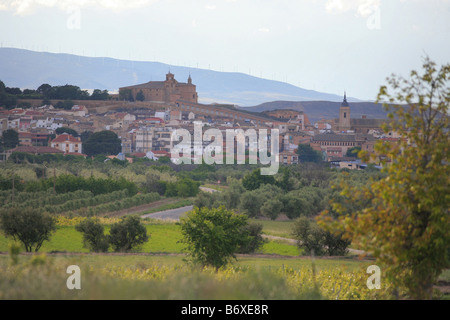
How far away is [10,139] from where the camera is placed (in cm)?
6556

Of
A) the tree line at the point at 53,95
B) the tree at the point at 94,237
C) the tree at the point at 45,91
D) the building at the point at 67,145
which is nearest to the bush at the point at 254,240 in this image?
the tree at the point at 94,237

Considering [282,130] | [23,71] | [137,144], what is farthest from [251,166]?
[23,71]

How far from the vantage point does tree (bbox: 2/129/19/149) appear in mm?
64562

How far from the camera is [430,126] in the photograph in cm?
626

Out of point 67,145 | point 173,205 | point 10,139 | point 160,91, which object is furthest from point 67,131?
point 173,205

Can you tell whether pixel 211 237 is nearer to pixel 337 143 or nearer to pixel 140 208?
pixel 140 208

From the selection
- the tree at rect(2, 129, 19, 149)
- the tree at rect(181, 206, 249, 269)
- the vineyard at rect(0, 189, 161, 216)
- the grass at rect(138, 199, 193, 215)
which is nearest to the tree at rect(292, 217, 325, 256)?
the tree at rect(181, 206, 249, 269)

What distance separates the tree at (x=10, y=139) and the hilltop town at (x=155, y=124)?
113cm

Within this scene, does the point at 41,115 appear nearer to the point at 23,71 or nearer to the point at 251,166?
the point at 251,166

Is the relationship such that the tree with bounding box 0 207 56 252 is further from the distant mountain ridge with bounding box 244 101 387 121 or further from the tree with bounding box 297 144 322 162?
the distant mountain ridge with bounding box 244 101 387 121

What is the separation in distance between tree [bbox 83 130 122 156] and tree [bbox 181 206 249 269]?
53416 millimetres

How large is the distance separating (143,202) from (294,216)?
8.31 metres

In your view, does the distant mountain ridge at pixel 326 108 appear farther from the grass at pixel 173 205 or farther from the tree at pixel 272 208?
the tree at pixel 272 208

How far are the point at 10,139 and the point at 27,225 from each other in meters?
51.1
